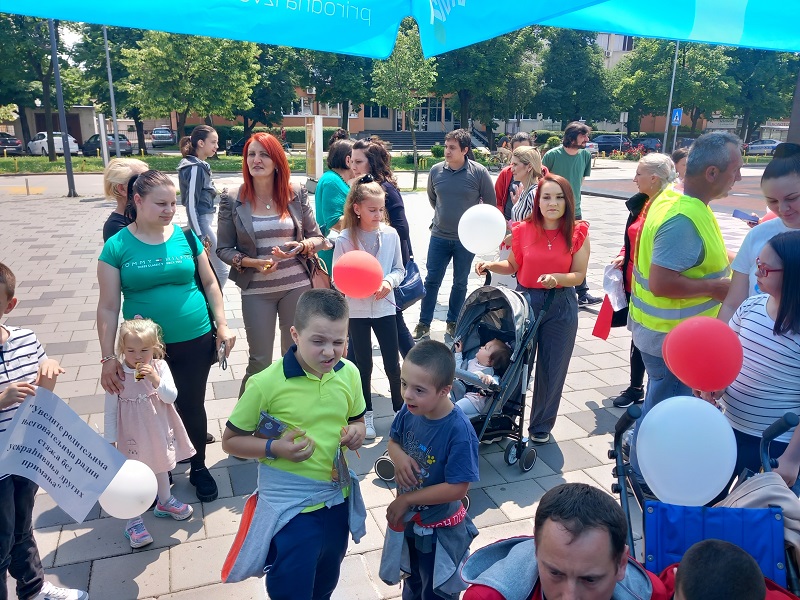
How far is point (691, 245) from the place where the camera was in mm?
3160

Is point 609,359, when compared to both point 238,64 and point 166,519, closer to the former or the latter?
point 166,519

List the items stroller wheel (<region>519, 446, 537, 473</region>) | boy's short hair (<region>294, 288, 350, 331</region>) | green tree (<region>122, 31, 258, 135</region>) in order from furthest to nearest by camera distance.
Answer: green tree (<region>122, 31, 258, 135</region>) → stroller wheel (<region>519, 446, 537, 473</region>) → boy's short hair (<region>294, 288, 350, 331</region>)

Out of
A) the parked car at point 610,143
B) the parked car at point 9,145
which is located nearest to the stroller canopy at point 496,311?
the parked car at point 9,145

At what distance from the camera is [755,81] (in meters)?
42.4

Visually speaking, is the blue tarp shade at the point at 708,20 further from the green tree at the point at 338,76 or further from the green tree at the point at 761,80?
the green tree at the point at 761,80

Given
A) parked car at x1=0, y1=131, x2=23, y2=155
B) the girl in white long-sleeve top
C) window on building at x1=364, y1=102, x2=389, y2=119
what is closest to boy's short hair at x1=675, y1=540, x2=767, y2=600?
the girl in white long-sleeve top

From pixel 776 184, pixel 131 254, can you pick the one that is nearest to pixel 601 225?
pixel 776 184

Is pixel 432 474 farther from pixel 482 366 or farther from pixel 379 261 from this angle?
pixel 379 261

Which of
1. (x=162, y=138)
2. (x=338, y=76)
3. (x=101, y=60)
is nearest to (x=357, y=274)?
(x=101, y=60)

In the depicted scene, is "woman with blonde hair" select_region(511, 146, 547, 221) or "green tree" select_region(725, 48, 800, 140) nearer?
"woman with blonde hair" select_region(511, 146, 547, 221)

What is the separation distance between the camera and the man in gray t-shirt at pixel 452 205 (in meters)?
6.36

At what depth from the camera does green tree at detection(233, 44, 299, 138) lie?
40094 millimetres

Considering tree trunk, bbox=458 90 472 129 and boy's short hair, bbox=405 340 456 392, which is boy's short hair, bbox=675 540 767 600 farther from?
tree trunk, bbox=458 90 472 129

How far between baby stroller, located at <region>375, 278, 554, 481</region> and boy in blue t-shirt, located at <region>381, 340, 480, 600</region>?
131 centimetres
